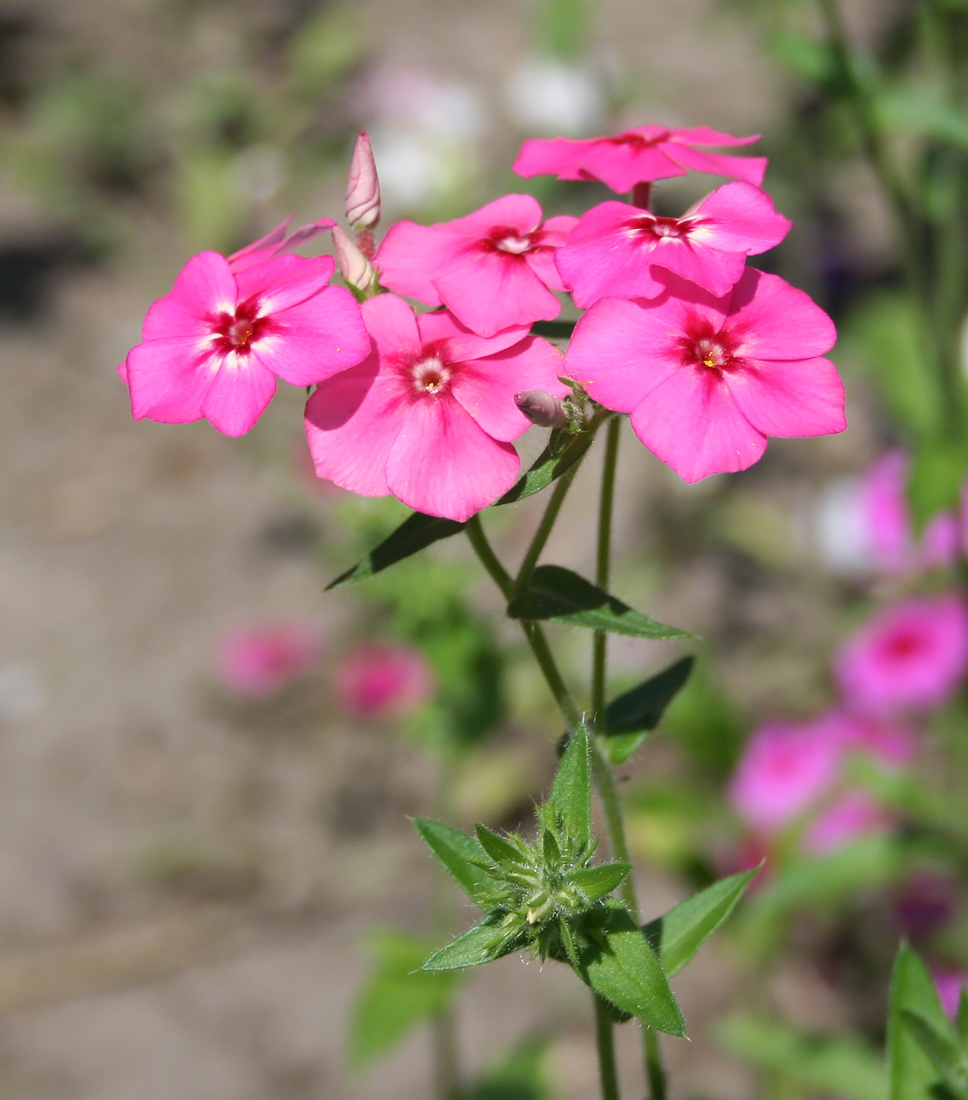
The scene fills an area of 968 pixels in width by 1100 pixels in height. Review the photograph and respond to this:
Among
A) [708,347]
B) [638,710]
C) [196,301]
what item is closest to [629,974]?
[638,710]

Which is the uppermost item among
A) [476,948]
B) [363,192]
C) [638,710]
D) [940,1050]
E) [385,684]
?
[385,684]

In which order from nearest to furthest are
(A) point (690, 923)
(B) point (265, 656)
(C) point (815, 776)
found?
1. (A) point (690, 923)
2. (C) point (815, 776)
3. (B) point (265, 656)

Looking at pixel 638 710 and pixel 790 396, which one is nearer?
pixel 790 396

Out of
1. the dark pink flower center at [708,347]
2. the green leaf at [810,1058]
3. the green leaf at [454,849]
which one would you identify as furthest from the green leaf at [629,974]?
the green leaf at [810,1058]

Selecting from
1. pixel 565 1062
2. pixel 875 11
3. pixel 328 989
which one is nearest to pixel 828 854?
pixel 565 1062

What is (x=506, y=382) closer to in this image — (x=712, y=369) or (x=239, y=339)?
(x=712, y=369)

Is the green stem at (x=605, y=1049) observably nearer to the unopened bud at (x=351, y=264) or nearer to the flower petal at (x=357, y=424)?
the flower petal at (x=357, y=424)

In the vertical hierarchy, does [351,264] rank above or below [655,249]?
above

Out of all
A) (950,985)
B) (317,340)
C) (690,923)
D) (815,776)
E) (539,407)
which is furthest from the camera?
(815,776)
